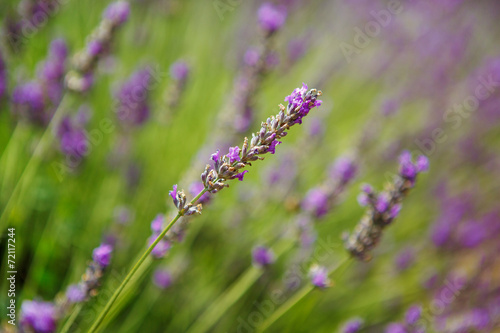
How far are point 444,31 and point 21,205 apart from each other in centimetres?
470

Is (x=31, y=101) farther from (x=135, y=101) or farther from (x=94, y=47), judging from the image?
(x=135, y=101)

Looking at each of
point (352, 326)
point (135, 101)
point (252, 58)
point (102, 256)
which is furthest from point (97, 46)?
point (352, 326)

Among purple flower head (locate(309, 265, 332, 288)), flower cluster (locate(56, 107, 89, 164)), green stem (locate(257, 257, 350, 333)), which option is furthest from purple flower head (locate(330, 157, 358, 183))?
flower cluster (locate(56, 107, 89, 164))

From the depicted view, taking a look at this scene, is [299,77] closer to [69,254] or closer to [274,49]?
[274,49]

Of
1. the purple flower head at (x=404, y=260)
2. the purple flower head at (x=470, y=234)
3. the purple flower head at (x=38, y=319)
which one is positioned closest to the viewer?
the purple flower head at (x=38, y=319)

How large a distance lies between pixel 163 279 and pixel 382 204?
985 mm

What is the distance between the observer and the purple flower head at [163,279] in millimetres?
1721

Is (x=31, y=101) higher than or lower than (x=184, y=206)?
higher

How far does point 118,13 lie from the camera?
149cm

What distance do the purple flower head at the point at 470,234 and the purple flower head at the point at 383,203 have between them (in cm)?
153

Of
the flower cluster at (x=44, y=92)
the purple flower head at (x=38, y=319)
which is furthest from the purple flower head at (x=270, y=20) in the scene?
the purple flower head at (x=38, y=319)

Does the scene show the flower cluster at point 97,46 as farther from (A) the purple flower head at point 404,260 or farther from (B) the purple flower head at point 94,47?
(A) the purple flower head at point 404,260

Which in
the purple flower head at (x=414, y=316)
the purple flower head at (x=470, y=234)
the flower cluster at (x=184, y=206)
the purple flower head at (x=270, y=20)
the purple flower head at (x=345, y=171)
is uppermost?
the purple flower head at (x=270, y=20)

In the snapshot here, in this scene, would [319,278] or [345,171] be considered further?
[345,171]
